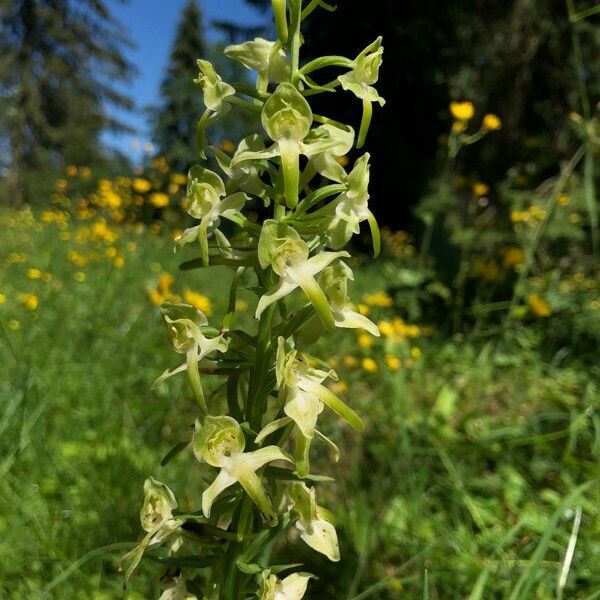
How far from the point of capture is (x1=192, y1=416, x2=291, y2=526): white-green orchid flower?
0.87 m

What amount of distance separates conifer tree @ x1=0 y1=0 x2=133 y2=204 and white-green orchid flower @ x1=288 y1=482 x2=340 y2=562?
20.3 metres

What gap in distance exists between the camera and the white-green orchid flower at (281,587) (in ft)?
2.92

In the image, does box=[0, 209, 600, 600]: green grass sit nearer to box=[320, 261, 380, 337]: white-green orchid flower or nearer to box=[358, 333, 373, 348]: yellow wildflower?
box=[358, 333, 373, 348]: yellow wildflower

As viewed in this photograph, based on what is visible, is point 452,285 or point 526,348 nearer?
point 526,348

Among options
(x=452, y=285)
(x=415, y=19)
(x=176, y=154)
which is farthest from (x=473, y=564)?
(x=176, y=154)

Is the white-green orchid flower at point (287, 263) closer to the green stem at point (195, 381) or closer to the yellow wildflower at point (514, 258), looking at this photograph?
the green stem at point (195, 381)

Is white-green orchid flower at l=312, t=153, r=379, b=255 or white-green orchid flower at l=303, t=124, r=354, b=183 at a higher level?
white-green orchid flower at l=303, t=124, r=354, b=183

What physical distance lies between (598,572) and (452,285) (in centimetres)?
262

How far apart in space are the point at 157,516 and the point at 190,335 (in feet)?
0.88

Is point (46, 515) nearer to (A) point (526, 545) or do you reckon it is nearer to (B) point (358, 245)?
(A) point (526, 545)

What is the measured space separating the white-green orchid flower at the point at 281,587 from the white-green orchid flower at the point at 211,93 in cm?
62

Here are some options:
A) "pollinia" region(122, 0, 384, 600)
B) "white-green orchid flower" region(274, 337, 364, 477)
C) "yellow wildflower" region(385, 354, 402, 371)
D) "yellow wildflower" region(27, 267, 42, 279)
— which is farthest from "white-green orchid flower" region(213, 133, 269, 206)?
"yellow wildflower" region(27, 267, 42, 279)

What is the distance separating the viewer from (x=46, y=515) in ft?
5.50

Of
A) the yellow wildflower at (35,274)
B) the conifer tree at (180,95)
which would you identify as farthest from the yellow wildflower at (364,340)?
the conifer tree at (180,95)
